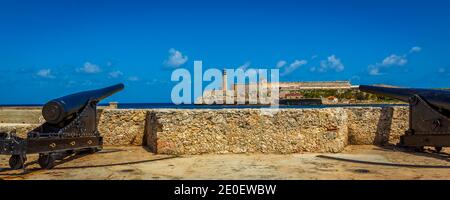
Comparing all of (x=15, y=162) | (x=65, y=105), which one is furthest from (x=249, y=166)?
(x=15, y=162)

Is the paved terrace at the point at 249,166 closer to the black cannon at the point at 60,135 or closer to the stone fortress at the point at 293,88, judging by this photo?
the black cannon at the point at 60,135

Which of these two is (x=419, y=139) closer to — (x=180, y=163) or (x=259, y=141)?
(x=259, y=141)

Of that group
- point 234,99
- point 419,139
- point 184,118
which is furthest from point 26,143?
point 234,99

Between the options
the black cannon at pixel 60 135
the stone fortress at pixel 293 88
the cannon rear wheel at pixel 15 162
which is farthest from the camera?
the stone fortress at pixel 293 88

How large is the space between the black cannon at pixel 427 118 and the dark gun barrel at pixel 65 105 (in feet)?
23.0

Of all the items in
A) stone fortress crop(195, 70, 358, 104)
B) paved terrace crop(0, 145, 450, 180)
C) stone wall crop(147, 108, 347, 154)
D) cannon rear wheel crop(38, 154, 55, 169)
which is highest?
stone fortress crop(195, 70, 358, 104)

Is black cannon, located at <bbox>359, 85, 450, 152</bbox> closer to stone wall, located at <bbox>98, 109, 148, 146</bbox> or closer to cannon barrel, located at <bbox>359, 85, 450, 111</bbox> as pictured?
cannon barrel, located at <bbox>359, 85, 450, 111</bbox>

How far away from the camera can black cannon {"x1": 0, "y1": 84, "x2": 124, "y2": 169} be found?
6.93m

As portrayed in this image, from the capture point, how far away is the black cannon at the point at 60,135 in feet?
22.7

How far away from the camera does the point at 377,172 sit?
6.87 meters

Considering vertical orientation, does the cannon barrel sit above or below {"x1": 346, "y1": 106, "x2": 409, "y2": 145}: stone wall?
above

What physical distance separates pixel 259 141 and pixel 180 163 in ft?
6.65

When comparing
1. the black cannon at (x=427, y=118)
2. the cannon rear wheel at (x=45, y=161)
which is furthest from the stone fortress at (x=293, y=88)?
the cannon rear wheel at (x=45, y=161)

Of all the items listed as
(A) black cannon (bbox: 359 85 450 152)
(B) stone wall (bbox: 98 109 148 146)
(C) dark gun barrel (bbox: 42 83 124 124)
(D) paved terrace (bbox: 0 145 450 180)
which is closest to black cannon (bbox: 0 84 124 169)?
(C) dark gun barrel (bbox: 42 83 124 124)
